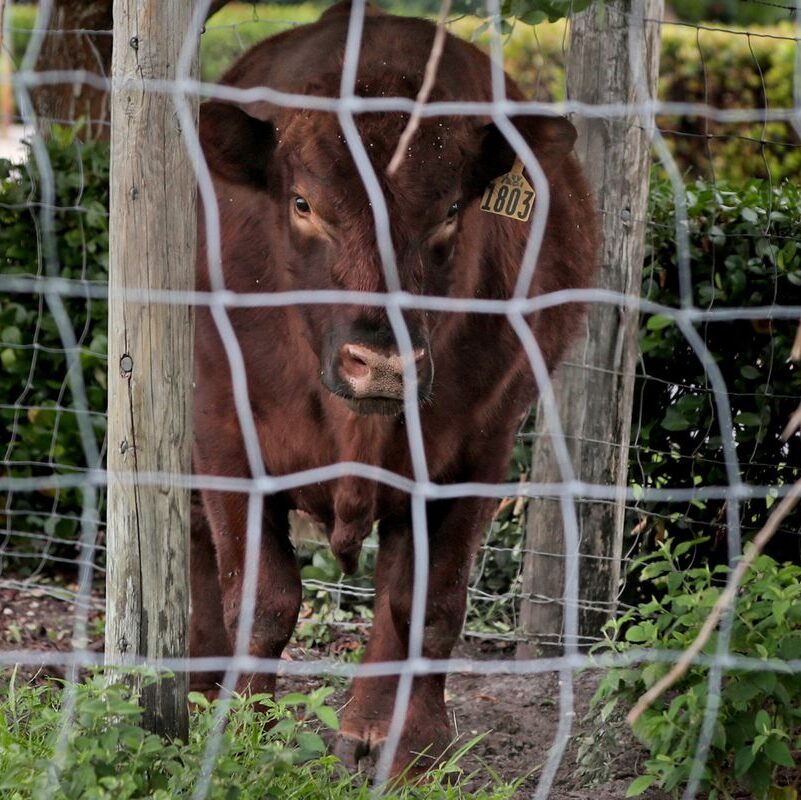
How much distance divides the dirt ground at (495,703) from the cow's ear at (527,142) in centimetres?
149

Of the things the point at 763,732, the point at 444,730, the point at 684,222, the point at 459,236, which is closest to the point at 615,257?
the point at 684,222

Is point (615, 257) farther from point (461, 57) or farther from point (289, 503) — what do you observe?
point (289, 503)

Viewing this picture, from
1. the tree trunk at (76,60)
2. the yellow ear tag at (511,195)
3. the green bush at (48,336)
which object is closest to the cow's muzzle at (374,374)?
the yellow ear tag at (511,195)

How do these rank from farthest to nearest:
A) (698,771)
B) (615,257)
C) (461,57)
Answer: (615,257), (461,57), (698,771)

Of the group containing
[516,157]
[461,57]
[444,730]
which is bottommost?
[444,730]

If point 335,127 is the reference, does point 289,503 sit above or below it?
below

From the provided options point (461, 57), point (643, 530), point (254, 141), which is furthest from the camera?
point (643, 530)

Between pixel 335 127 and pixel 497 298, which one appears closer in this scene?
pixel 335 127

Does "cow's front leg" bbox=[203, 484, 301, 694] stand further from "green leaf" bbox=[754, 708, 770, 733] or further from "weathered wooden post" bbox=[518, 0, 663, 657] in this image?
"green leaf" bbox=[754, 708, 770, 733]

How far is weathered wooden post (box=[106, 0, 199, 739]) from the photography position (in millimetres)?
2480

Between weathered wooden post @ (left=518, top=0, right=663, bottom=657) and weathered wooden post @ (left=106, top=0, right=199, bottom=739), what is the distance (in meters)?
2.10

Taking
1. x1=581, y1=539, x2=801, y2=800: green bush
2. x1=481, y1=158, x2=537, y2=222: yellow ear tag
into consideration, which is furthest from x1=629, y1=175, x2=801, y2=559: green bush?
x1=581, y1=539, x2=801, y2=800: green bush

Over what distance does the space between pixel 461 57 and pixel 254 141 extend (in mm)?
673

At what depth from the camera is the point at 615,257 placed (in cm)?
442
